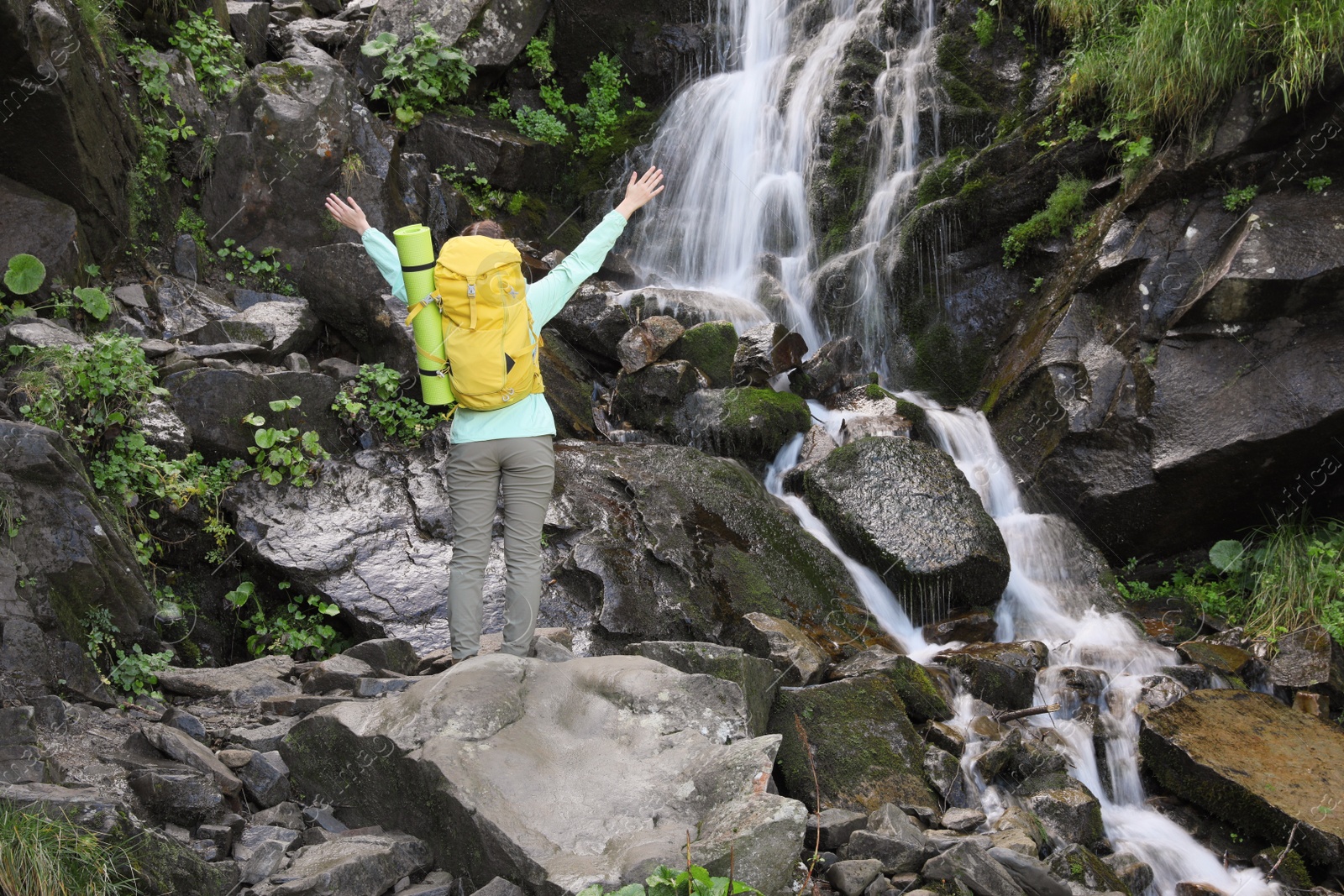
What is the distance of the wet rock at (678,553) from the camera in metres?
6.66

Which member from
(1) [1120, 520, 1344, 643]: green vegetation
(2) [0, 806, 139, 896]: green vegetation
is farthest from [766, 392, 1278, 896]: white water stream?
(2) [0, 806, 139, 896]: green vegetation

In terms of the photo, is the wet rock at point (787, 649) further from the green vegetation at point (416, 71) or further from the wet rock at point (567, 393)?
the green vegetation at point (416, 71)

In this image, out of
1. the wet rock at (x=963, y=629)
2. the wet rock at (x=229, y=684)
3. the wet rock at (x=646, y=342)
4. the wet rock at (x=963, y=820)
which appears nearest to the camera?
the wet rock at (x=963, y=820)

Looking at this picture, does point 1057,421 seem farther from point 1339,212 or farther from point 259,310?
point 259,310

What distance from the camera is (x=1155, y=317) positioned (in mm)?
8641

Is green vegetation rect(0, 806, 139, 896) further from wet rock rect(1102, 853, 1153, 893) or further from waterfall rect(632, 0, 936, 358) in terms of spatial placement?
waterfall rect(632, 0, 936, 358)

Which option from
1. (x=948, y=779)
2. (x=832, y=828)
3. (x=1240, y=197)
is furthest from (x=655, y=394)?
(x=832, y=828)

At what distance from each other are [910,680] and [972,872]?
2214mm

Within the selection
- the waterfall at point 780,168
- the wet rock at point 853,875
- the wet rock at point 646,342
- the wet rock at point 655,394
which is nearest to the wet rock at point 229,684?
the wet rock at point 853,875

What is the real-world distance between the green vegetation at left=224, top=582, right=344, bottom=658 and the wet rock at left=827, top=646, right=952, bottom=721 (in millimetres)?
3364

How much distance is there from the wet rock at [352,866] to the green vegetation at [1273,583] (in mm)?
6765

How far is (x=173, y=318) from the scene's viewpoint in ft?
27.1

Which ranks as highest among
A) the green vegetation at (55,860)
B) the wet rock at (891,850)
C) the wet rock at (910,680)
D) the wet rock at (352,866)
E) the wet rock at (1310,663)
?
the green vegetation at (55,860)

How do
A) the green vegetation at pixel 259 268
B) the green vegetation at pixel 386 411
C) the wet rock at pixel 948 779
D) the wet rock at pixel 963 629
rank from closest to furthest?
the wet rock at pixel 948 779 < the wet rock at pixel 963 629 < the green vegetation at pixel 386 411 < the green vegetation at pixel 259 268
